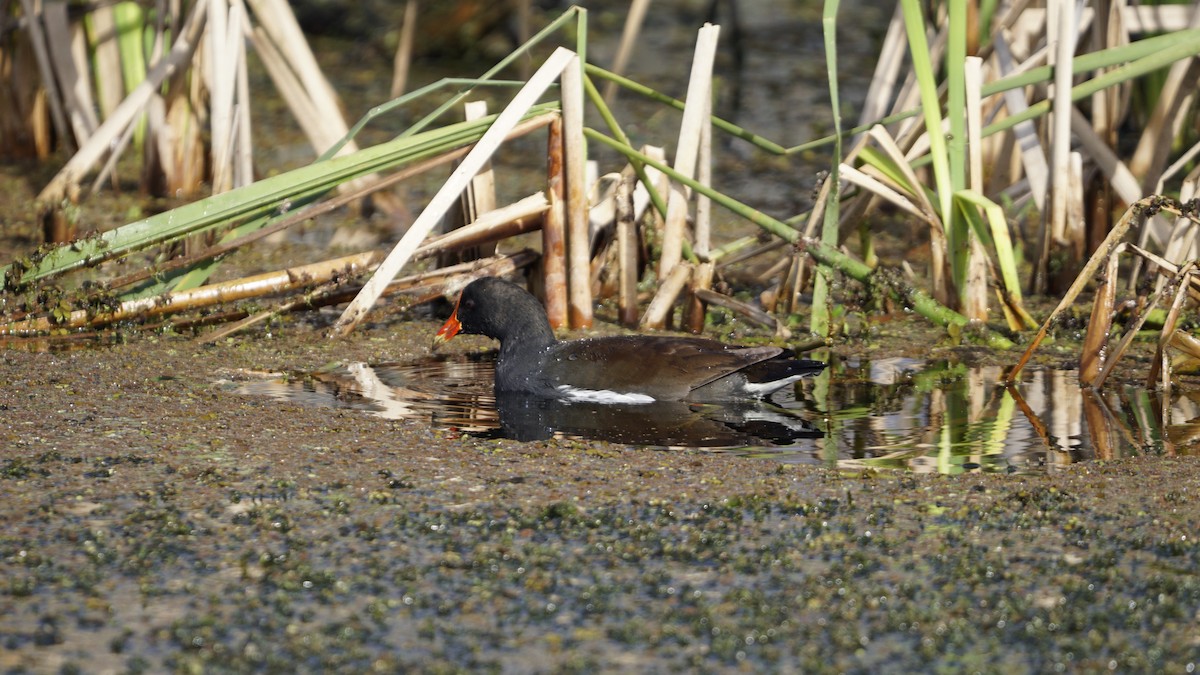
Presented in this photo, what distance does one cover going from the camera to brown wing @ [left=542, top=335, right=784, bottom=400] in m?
4.86

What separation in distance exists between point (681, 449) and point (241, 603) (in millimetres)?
1588

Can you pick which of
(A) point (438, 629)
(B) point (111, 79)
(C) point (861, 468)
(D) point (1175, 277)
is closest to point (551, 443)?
(C) point (861, 468)

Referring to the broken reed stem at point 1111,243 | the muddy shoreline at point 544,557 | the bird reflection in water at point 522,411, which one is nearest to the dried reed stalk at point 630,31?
the bird reflection in water at point 522,411

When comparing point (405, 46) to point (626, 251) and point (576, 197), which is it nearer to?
point (626, 251)

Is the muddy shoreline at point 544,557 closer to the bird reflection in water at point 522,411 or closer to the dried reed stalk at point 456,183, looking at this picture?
the bird reflection in water at point 522,411

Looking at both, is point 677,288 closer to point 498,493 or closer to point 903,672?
point 498,493

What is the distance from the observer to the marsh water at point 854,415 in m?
4.18

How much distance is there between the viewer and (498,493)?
3.64 m

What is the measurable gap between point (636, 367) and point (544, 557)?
1.75m

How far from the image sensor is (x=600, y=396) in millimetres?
4902

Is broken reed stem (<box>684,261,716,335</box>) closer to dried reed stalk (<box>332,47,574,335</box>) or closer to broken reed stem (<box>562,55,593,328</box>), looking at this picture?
broken reed stem (<box>562,55,593,328</box>)

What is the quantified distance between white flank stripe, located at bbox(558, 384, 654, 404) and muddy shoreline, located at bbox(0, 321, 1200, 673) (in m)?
0.75

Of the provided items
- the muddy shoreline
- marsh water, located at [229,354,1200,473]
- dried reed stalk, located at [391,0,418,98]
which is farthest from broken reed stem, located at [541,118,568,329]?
dried reed stalk, located at [391,0,418,98]

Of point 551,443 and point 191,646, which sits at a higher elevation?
point 551,443
